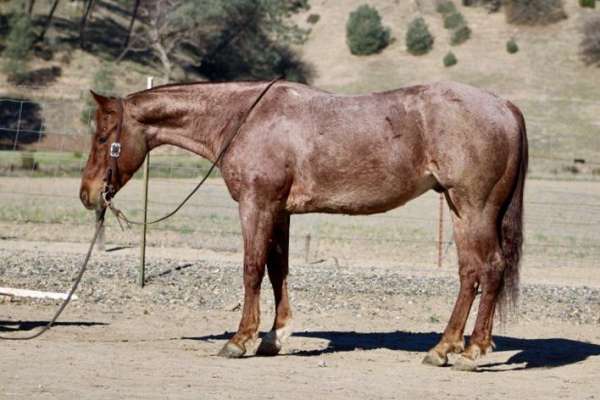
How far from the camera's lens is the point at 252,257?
9.52 metres

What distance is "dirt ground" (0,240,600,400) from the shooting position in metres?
7.93

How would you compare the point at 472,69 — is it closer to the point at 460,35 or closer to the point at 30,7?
the point at 460,35

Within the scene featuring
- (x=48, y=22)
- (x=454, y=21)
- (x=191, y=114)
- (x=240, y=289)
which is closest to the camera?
(x=191, y=114)

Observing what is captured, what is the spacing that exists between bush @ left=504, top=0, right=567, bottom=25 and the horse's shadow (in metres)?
56.4

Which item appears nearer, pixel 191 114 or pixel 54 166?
pixel 191 114

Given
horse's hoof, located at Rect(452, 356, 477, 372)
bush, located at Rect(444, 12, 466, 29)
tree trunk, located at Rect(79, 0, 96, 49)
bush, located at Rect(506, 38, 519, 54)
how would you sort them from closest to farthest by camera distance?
1. horse's hoof, located at Rect(452, 356, 477, 372)
2. tree trunk, located at Rect(79, 0, 96, 49)
3. bush, located at Rect(506, 38, 519, 54)
4. bush, located at Rect(444, 12, 466, 29)

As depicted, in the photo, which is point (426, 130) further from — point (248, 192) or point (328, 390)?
point (328, 390)

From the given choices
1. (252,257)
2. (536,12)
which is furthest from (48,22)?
(252,257)

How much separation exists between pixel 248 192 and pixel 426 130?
5.13 ft

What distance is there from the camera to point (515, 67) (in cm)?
5628

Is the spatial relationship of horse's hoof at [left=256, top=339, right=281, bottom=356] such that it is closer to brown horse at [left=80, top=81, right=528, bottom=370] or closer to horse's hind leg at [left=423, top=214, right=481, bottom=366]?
brown horse at [left=80, top=81, right=528, bottom=370]

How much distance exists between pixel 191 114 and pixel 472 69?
4867 centimetres

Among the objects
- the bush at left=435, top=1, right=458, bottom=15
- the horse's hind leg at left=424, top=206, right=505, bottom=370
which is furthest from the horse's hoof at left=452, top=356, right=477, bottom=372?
the bush at left=435, top=1, right=458, bottom=15

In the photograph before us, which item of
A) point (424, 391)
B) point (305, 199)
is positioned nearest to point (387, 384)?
point (424, 391)
